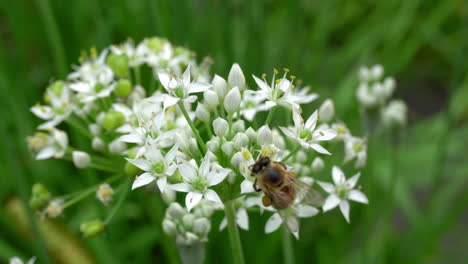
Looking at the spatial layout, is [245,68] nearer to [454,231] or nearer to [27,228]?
[27,228]

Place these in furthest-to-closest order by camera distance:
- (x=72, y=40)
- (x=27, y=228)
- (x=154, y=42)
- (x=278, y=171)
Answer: (x=72, y=40)
(x=27, y=228)
(x=154, y=42)
(x=278, y=171)

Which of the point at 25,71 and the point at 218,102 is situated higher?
the point at 25,71

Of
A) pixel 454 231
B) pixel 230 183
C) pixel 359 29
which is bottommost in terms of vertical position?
pixel 454 231

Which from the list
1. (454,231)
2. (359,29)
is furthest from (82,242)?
(359,29)

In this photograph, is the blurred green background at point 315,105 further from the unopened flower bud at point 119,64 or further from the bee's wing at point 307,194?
the bee's wing at point 307,194

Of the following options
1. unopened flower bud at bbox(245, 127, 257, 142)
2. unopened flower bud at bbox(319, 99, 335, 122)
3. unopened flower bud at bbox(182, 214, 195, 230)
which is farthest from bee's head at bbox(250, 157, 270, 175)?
unopened flower bud at bbox(319, 99, 335, 122)

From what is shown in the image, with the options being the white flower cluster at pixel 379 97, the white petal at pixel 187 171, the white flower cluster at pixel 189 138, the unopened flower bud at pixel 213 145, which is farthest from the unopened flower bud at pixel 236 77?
the white flower cluster at pixel 379 97
